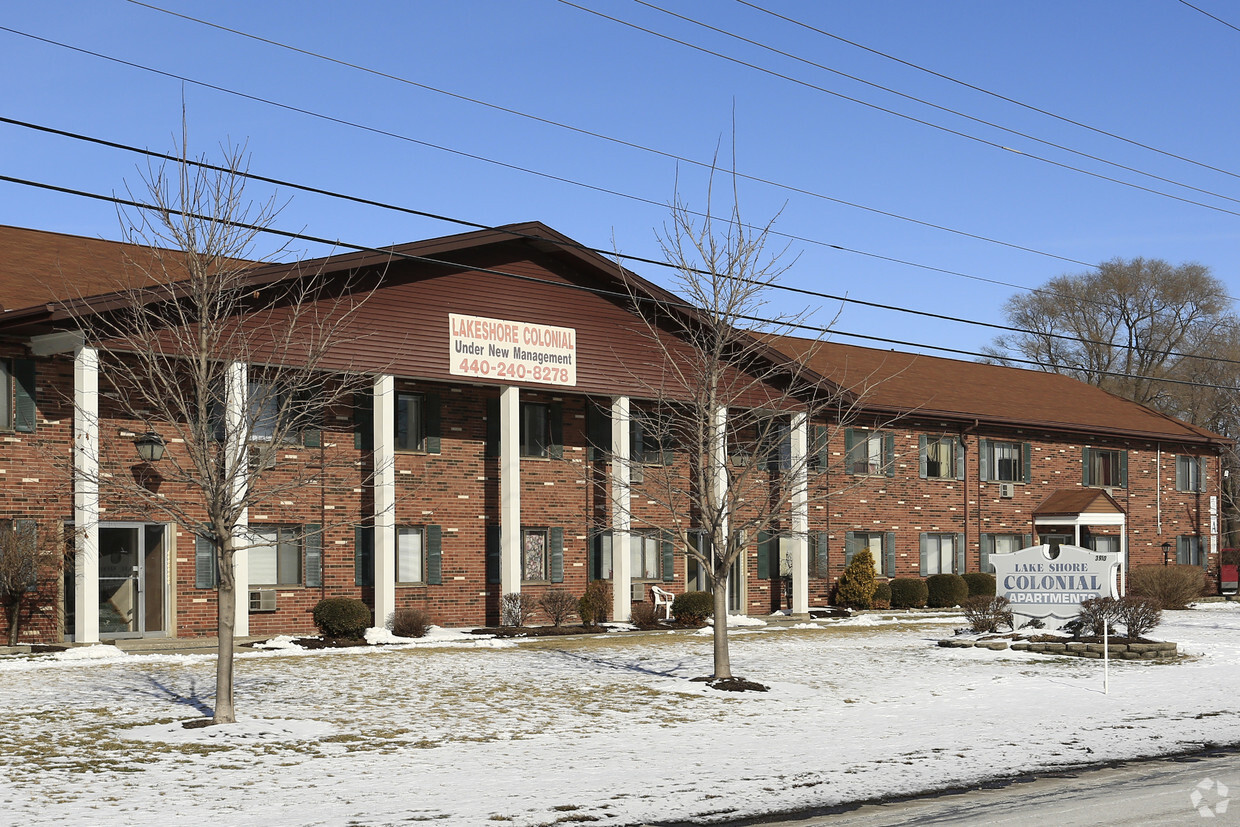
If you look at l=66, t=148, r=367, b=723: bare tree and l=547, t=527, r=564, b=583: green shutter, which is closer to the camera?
l=66, t=148, r=367, b=723: bare tree

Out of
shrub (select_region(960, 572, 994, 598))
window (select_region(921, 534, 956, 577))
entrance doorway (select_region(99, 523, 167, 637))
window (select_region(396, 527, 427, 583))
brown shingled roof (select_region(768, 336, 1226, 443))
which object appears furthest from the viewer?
brown shingled roof (select_region(768, 336, 1226, 443))

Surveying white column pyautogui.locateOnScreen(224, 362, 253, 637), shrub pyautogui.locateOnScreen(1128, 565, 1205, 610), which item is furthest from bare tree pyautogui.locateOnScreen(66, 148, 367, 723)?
shrub pyautogui.locateOnScreen(1128, 565, 1205, 610)

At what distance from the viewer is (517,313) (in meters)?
30.4

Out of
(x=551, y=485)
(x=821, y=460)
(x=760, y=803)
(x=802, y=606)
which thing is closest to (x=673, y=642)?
(x=551, y=485)

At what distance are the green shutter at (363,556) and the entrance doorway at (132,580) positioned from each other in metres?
4.23

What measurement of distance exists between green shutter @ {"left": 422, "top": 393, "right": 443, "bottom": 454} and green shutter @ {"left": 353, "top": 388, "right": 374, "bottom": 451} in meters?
1.45

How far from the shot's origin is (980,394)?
149ft

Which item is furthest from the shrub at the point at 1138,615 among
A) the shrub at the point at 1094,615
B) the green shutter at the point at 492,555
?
the green shutter at the point at 492,555

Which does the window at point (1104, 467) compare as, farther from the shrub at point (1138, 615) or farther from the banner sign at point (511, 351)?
the banner sign at point (511, 351)

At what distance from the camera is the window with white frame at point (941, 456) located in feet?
135

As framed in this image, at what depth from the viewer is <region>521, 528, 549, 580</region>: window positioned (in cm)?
3175

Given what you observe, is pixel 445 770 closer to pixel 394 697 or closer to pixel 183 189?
pixel 394 697

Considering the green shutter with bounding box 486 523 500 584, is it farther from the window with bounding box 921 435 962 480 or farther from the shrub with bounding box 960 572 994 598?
the shrub with bounding box 960 572 994 598

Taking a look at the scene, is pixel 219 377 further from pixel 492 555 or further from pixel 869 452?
pixel 869 452
